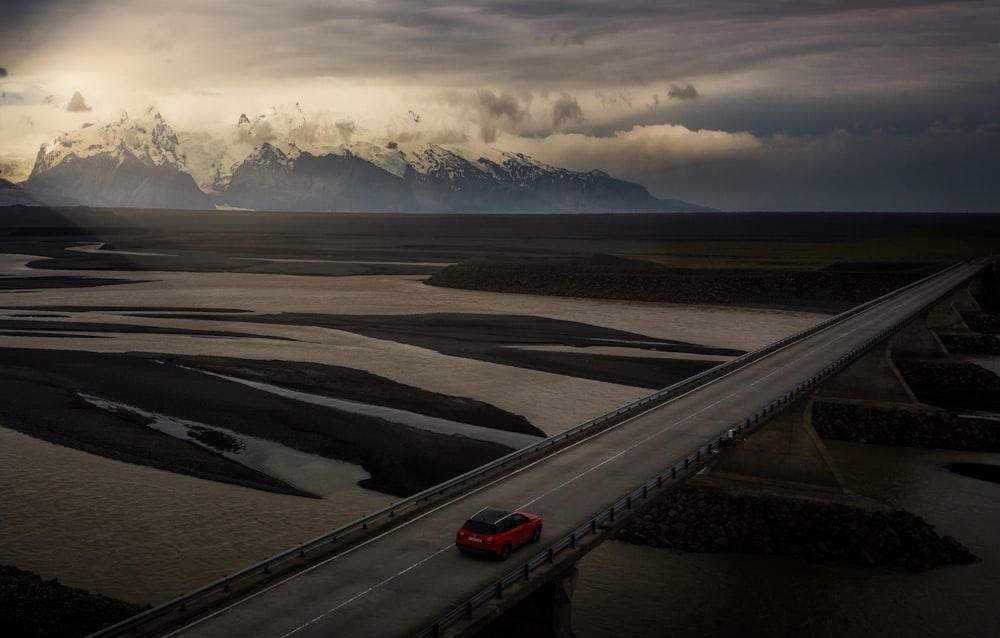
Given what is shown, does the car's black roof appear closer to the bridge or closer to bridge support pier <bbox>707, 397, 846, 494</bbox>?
the bridge

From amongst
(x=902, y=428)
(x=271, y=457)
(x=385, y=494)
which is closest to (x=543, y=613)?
(x=385, y=494)

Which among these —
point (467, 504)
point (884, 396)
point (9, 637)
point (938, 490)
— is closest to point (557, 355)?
point (884, 396)

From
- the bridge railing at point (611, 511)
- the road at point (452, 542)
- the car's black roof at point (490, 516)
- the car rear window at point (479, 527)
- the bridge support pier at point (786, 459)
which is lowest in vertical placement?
the bridge support pier at point (786, 459)

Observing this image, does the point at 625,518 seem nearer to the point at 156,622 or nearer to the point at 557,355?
the point at 156,622

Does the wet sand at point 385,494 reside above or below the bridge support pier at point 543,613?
below

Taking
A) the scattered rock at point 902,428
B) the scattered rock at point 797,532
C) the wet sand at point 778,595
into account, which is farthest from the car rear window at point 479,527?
the scattered rock at point 902,428

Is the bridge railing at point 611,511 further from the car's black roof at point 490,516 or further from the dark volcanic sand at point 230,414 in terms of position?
the dark volcanic sand at point 230,414

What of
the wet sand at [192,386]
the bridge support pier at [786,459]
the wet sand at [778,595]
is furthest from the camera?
the bridge support pier at [786,459]
